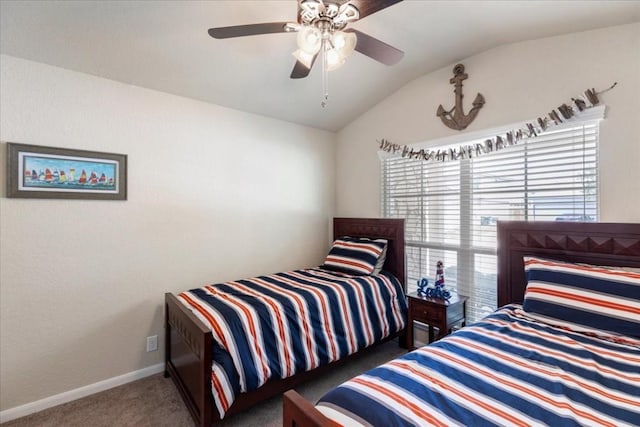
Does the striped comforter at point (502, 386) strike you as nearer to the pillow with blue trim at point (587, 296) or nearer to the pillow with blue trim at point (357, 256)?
the pillow with blue trim at point (587, 296)

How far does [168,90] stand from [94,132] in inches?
26.5

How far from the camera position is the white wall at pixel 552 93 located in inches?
72.9

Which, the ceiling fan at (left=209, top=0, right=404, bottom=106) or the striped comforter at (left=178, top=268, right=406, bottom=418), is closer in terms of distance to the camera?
the ceiling fan at (left=209, top=0, right=404, bottom=106)

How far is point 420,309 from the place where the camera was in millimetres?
2504

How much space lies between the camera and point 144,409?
2061mm

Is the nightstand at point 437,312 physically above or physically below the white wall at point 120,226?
below

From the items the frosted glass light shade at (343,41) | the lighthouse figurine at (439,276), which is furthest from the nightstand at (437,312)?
the frosted glass light shade at (343,41)

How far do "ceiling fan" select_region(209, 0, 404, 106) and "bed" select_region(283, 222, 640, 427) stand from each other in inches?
64.3

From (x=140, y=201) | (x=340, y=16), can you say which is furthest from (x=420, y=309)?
(x=140, y=201)

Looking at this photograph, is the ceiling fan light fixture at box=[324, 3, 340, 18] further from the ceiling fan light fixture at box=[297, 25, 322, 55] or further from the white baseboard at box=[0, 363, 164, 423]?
the white baseboard at box=[0, 363, 164, 423]

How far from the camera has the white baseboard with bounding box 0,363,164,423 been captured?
1975mm

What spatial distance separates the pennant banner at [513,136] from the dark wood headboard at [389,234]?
2.34 ft

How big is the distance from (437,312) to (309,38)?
213 centimetres

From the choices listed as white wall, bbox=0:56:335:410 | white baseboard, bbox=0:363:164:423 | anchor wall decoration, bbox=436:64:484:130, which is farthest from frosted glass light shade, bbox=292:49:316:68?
white baseboard, bbox=0:363:164:423
